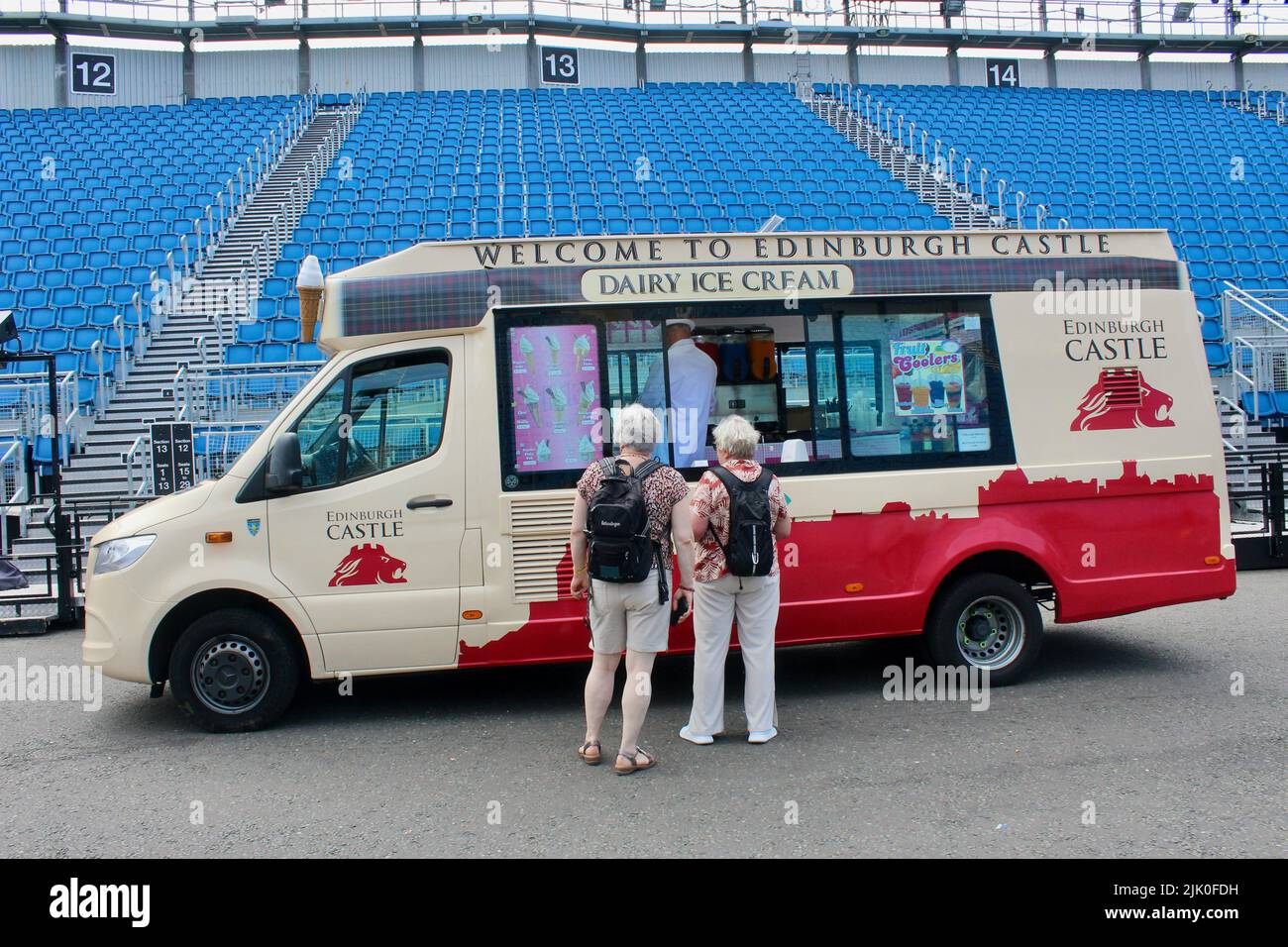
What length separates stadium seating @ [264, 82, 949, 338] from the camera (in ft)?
64.3

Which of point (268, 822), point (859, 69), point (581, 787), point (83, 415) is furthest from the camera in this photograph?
point (859, 69)

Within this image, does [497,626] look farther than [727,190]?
No

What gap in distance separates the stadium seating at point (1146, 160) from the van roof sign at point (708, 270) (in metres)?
10.5

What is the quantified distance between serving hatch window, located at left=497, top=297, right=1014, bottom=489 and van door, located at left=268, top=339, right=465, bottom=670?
39 centimetres

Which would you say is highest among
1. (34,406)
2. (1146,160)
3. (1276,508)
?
(1146,160)

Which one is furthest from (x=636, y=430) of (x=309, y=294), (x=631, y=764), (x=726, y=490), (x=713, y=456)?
(x=309, y=294)

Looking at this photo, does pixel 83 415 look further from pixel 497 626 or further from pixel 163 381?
pixel 497 626

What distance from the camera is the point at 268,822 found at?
4.49m

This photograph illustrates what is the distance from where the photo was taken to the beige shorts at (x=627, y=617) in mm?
4957

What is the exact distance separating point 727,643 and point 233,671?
285cm

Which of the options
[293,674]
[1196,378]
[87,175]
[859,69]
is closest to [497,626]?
[293,674]

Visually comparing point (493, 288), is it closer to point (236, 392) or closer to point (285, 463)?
point (285, 463)

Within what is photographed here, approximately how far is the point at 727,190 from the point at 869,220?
3.32m

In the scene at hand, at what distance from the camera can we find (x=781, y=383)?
6363 millimetres
